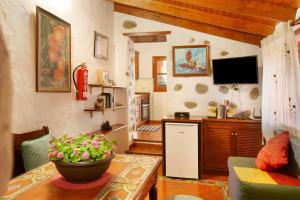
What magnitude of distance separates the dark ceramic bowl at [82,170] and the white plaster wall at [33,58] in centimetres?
55

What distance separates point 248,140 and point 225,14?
1.92 m

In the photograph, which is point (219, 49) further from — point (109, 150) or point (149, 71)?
point (149, 71)

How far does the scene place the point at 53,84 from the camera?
2650 millimetres

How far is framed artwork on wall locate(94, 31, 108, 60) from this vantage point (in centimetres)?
367

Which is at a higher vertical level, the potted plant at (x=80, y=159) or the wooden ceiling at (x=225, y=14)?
the wooden ceiling at (x=225, y=14)

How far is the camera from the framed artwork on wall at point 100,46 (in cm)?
367

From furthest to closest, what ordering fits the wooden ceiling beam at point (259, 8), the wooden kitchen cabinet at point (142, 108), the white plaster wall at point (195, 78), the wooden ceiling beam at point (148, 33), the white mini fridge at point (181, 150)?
the wooden kitchen cabinet at point (142, 108) < the wooden ceiling beam at point (148, 33) < the white plaster wall at point (195, 78) < the white mini fridge at point (181, 150) < the wooden ceiling beam at point (259, 8)

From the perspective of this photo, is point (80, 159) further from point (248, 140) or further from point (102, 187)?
point (248, 140)

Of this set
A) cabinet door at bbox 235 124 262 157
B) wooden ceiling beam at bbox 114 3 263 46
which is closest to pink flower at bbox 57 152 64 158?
cabinet door at bbox 235 124 262 157

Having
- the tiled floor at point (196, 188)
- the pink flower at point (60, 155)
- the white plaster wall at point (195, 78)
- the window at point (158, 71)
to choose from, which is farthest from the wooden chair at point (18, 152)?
the window at point (158, 71)

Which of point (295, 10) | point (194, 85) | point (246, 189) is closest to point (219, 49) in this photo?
point (194, 85)

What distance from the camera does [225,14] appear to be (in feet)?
9.77

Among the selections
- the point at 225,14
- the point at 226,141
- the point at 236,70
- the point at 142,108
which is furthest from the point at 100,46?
the point at 142,108

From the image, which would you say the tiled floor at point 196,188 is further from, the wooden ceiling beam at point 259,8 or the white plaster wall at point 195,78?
the wooden ceiling beam at point 259,8
